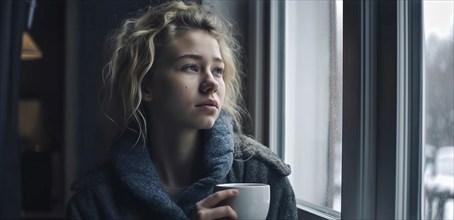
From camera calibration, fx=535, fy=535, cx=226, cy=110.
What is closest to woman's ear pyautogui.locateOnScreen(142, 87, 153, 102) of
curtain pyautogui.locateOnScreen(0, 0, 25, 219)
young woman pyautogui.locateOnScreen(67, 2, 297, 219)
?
young woman pyautogui.locateOnScreen(67, 2, 297, 219)

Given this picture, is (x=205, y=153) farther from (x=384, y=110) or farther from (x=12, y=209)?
(x=12, y=209)

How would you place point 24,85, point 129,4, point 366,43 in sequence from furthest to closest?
point 24,85 → point 129,4 → point 366,43

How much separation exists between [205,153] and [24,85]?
3.21 metres

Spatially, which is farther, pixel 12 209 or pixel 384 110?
pixel 12 209

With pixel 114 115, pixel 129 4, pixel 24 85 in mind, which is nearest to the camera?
pixel 114 115

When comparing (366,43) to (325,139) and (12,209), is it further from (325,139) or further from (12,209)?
(12,209)

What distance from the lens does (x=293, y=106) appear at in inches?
41.6

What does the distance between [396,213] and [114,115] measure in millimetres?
558

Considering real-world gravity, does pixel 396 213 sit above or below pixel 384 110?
below

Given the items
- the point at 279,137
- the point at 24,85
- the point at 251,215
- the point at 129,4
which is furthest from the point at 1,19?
the point at 24,85

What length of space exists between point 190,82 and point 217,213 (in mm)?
245

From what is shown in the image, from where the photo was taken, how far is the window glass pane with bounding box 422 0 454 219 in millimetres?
626

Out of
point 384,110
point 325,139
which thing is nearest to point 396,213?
point 384,110

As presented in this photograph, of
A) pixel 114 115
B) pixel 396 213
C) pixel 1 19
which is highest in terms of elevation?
pixel 1 19
